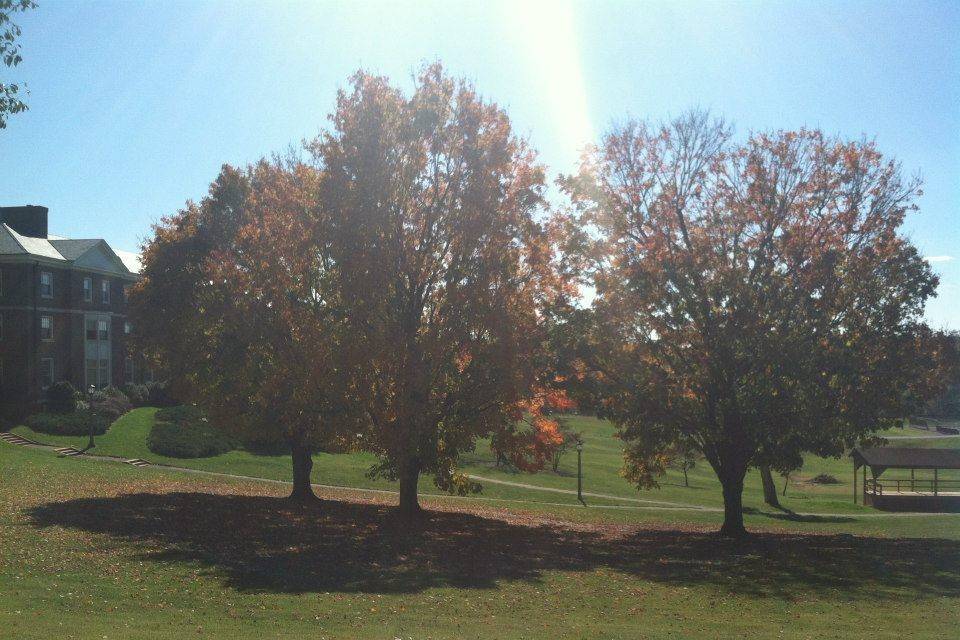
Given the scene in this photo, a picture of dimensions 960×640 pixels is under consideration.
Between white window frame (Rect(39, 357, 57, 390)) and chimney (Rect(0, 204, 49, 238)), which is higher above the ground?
chimney (Rect(0, 204, 49, 238))

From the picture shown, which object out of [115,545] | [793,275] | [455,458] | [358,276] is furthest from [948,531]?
[115,545]

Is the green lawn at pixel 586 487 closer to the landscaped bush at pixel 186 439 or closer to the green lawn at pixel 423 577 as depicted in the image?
the landscaped bush at pixel 186 439

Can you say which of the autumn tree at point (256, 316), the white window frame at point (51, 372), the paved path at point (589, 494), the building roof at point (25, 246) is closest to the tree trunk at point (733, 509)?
the autumn tree at point (256, 316)

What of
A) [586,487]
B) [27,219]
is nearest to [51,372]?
[27,219]

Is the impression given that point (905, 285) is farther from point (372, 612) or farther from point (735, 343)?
point (372, 612)

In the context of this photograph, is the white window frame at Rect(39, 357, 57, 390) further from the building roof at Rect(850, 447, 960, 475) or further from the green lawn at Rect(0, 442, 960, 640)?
the building roof at Rect(850, 447, 960, 475)

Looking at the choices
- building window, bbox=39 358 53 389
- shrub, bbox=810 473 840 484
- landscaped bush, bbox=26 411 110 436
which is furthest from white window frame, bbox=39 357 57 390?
shrub, bbox=810 473 840 484

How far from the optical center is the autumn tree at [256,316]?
22656 mm

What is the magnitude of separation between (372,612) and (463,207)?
40.4ft

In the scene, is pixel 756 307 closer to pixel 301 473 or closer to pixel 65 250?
pixel 301 473

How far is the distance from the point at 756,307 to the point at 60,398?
4312 centimetres

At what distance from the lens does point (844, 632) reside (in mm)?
11797

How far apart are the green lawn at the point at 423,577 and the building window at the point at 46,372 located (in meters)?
27.2

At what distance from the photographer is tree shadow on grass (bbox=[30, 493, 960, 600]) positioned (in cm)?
1543
